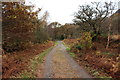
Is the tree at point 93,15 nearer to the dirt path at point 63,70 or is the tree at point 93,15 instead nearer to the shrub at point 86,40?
the shrub at point 86,40

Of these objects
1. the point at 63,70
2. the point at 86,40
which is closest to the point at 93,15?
the point at 86,40

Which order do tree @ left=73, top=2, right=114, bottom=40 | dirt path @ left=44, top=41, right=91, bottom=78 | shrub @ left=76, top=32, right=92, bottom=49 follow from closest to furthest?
1. dirt path @ left=44, top=41, right=91, bottom=78
2. shrub @ left=76, top=32, right=92, bottom=49
3. tree @ left=73, top=2, right=114, bottom=40

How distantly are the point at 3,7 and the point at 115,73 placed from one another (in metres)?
8.99

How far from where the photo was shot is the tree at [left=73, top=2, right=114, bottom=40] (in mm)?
14688

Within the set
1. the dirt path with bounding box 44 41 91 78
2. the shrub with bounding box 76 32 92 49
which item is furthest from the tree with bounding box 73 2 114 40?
the dirt path with bounding box 44 41 91 78

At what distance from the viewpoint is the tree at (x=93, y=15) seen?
14.7m

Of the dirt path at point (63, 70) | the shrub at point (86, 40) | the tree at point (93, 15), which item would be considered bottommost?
the dirt path at point (63, 70)

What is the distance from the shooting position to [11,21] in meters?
6.99

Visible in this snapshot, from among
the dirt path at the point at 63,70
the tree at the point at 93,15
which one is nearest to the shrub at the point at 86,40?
the dirt path at the point at 63,70

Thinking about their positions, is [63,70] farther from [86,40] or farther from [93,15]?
[93,15]

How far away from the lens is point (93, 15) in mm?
15672

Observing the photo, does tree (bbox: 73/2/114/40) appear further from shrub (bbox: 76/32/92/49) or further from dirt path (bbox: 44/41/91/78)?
dirt path (bbox: 44/41/91/78)

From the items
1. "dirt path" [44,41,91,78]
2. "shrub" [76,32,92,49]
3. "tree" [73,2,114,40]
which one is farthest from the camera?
"tree" [73,2,114,40]

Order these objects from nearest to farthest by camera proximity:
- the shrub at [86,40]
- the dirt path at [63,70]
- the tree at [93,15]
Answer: the dirt path at [63,70] < the shrub at [86,40] < the tree at [93,15]
